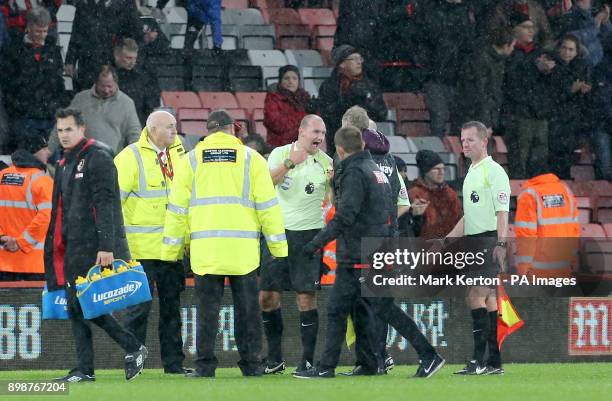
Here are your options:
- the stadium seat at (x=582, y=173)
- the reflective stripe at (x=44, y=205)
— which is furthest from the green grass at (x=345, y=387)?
the stadium seat at (x=582, y=173)

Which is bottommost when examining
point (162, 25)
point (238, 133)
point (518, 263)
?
point (518, 263)

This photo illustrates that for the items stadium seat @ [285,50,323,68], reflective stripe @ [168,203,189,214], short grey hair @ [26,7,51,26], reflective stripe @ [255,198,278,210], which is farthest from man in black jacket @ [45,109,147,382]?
stadium seat @ [285,50,323,68]

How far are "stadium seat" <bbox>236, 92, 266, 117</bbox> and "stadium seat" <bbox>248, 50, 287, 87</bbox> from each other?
0.59m

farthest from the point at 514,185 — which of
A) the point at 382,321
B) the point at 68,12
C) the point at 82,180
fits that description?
the point at 82,180

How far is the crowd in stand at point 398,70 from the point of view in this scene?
18.2 meters

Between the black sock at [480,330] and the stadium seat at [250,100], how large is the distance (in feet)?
25.5

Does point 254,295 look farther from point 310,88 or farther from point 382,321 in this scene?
point 310,88

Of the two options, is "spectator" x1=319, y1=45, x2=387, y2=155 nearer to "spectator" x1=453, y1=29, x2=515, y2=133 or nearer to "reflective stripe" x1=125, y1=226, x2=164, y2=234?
"spectator" x1=453, y1=29, x2=515, y2=133

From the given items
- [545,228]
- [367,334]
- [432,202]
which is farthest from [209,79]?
[367,334]

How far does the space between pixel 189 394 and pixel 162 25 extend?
453 inches

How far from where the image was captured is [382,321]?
1323cm

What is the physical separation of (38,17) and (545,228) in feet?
20.5

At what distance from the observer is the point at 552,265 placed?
1705 cm

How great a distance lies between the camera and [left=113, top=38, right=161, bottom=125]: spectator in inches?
715
